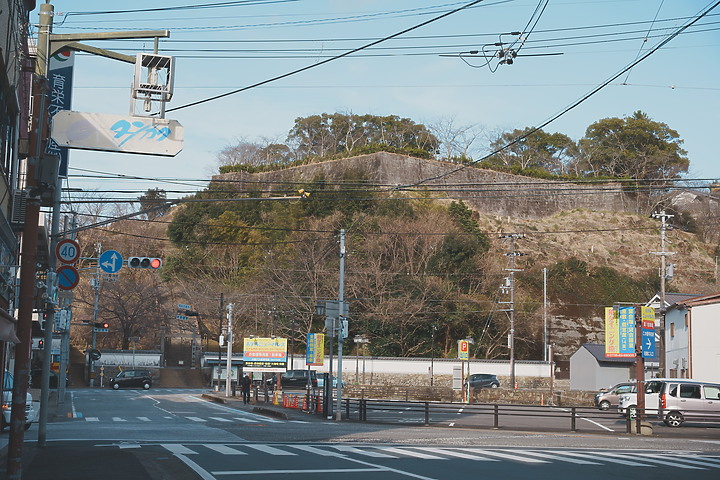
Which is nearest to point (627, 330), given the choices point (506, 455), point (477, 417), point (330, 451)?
point (477, 417)

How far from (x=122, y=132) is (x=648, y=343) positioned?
68.3 ft

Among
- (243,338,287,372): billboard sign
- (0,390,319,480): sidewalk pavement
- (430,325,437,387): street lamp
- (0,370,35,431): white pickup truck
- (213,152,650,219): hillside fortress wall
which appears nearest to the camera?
(0,390,319,480): sidewalk pavement

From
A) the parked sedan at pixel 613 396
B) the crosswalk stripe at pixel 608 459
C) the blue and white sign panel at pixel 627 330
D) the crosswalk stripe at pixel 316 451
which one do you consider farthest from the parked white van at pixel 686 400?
the crosswalk stripe at pixel 316 451

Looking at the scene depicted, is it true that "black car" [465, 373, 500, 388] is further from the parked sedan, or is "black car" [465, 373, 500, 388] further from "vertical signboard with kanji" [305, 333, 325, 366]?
"vertical signboard with kanji" [305, 333, 325, 366]

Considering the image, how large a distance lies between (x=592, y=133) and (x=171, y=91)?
8744 centimetres

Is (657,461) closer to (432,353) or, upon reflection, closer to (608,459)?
(608,459)

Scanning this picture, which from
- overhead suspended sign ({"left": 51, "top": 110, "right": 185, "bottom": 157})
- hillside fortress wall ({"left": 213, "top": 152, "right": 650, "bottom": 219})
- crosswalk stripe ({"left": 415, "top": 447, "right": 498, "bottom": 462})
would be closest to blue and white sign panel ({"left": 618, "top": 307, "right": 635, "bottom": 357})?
crosswalk stripe ({"left": 415, "top": 447, "right": 498, "bottom": 462})

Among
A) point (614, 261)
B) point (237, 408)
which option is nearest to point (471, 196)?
point (614, 261)

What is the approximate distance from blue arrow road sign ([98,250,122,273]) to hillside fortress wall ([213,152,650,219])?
4801 centimetres

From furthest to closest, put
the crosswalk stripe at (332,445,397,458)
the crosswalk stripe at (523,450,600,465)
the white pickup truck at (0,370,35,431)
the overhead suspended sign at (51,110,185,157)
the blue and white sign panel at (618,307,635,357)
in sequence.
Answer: the blue and white sign panel at (618,307,635,357) < the white pickup truck at (0,370,35,431) < the crosswalk stripe at (332,445,397,458) < the crosswalk stripe at (523,450,600,465) < the overhead suspended sign at (51,110,185,157)

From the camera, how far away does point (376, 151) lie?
259 feet

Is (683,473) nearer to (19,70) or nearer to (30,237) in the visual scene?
(30,237)

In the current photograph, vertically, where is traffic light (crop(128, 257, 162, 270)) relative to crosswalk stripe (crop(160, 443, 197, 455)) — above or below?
above

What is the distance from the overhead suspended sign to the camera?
11117 millimetres
